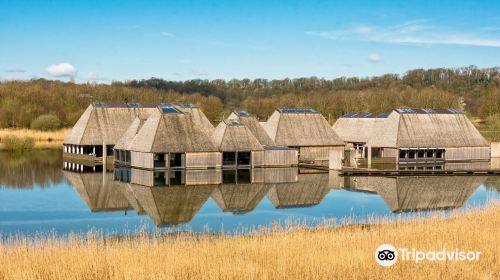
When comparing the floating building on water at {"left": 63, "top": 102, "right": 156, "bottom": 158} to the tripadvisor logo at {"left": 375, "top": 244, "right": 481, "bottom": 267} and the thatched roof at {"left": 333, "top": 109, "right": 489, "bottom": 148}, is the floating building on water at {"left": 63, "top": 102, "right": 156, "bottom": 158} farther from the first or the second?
the tripadvisor logo at {"left": 375, "top": 244, "right": 481, "bottom": 267}

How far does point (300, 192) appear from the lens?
103 feet

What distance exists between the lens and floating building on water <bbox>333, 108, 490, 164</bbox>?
1905 inches

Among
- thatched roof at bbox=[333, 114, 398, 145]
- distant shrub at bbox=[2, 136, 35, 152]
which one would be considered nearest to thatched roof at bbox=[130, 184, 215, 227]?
thatched roof at bbox=[333, 114, 398, 145]

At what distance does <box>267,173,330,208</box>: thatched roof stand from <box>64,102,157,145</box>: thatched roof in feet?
59.3

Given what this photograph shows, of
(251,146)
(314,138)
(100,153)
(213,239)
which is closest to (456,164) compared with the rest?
(314,138)

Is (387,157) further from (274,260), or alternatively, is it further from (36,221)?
(274,260)

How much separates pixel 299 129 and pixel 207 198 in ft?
72.3

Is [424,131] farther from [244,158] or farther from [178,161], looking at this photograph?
[178,161]

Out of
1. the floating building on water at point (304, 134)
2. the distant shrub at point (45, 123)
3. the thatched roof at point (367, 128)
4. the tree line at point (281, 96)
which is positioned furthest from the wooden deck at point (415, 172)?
the distant shrub at point (45, 123)

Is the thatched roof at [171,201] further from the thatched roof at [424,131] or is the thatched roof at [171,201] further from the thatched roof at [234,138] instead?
the thatched roof at [424,131]

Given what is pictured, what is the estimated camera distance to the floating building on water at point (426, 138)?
48375mm

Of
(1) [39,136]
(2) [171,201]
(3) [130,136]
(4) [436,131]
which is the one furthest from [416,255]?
(1) [39,136]

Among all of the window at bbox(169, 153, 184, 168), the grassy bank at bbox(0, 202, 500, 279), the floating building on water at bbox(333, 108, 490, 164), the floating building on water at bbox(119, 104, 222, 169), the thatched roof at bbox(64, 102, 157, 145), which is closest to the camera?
the grassy bank at bbox(0, 202, 500, 279)

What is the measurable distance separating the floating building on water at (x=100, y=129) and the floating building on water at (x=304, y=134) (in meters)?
10.7
